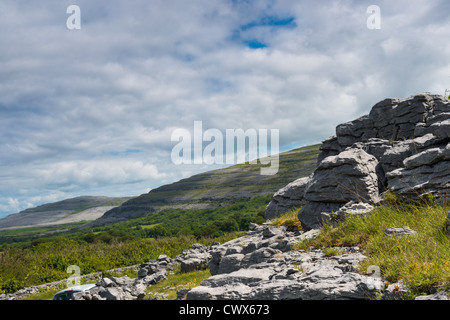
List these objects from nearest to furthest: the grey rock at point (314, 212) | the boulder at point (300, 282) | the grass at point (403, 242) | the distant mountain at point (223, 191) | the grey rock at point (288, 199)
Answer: the grass at point (403, 242), the boulder at point (300, 282), the grey rock at point (314, 212), the grey rock at point (288, 199), the distant mountain at point (223, 191)

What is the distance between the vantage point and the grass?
19.0 ft

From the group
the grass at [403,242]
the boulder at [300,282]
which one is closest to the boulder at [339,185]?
the grass at [403,242]

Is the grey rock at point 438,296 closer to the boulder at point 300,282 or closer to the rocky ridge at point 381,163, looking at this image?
the boulder at point 300,282

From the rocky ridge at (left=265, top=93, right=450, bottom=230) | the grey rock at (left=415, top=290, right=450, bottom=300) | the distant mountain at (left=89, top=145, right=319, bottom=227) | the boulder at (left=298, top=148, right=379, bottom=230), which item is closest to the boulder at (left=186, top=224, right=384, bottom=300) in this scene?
the grey rock at (left=415, top=290, right=450, bottom=300)

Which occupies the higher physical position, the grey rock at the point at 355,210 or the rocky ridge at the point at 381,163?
the rocky ridge at the point at 381,163

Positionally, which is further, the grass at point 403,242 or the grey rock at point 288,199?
the grey rock at point 288,199

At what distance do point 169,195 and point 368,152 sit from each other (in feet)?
601

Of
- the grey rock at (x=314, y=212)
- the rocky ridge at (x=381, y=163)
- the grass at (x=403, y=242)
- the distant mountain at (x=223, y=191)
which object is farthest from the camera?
the distant mountain at (x=223, y=191)

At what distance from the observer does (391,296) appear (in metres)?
5.72

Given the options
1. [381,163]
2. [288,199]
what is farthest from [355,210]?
[288,199]

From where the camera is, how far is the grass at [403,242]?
5.80m
